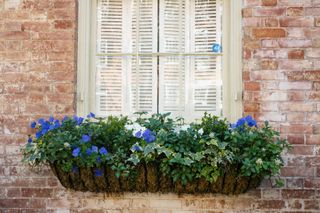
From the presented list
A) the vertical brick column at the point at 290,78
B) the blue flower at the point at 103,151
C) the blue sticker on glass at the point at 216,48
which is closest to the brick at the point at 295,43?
the vertical brick column at the point at 290,78

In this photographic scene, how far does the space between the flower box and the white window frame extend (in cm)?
27

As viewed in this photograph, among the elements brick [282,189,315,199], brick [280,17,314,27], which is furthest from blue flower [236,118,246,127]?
brick [280,17,314,27]

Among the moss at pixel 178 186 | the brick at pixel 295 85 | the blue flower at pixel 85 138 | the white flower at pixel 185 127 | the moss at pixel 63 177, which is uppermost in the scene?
the brick at pixel 295 85

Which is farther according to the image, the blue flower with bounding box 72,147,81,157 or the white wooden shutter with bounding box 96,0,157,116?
the white wooden shutter with bounding box 96,0,157,116

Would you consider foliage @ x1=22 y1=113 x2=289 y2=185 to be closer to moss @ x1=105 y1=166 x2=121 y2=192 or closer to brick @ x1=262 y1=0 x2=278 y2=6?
moss @ x1=105 y1=166 x2=121 y2=192

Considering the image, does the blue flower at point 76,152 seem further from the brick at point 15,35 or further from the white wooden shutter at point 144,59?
the brick at point 15,35

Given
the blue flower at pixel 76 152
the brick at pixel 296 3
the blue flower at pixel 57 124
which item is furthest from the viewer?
the brick at pixel 296 3

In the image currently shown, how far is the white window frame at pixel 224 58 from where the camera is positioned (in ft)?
12.5

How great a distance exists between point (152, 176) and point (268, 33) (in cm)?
134

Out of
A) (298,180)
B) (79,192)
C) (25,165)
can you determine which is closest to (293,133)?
(298,180)

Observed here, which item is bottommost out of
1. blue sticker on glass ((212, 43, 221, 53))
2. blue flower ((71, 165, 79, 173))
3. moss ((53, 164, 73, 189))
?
moss ((53, 164, 73, 189))

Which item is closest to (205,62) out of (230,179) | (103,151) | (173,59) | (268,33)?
(173,59)

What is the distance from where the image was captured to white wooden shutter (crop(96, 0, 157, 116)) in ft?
13.0

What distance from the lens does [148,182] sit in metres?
3.54
